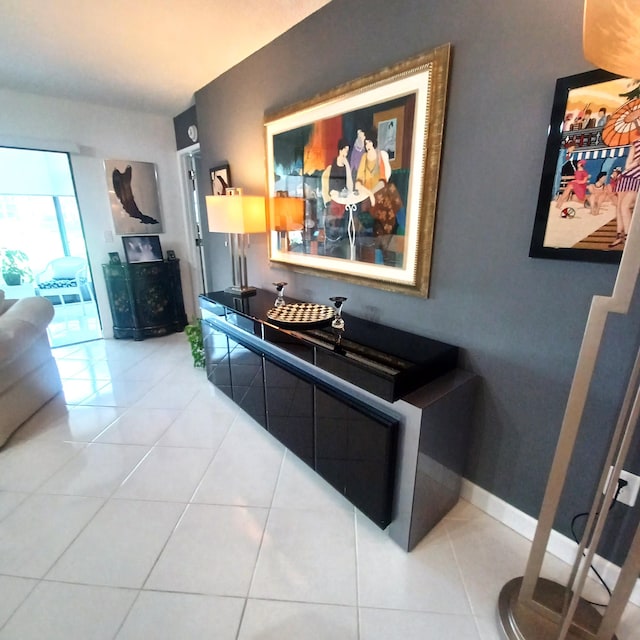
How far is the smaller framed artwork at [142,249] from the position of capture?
147 inches

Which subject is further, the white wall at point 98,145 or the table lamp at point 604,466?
the white wall at point 98,145

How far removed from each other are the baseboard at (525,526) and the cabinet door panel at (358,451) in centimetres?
49

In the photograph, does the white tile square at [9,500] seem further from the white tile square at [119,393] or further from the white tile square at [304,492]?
the white tile square at [304,492]

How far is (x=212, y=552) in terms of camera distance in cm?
138

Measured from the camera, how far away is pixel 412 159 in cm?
144

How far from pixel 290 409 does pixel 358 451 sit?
495mm

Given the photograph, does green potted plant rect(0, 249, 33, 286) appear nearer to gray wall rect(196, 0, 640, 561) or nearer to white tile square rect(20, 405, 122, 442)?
white tile square rect(20, 405, 122, 442)

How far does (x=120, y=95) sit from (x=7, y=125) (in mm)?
1047

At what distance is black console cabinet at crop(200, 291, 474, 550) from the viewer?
125 cm

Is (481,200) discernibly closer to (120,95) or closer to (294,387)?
(294,387)

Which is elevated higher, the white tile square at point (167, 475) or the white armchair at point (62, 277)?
the white armchair at point (62, 277)

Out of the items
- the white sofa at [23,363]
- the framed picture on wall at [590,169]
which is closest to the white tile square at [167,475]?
the white sofa at [23,363]

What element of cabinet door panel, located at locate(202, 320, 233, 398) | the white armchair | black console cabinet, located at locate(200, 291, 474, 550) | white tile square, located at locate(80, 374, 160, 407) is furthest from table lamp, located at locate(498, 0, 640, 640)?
the white armchair

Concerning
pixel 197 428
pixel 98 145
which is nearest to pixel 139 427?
pixel 197 428
